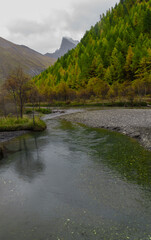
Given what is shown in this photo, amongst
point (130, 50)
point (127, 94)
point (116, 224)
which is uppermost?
point (130, 50)

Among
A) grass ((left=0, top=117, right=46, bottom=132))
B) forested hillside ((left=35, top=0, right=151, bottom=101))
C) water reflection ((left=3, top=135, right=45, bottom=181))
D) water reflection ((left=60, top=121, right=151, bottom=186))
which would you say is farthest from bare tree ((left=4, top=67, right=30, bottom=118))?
forested hillside ((left=35, top=0, right=151, bottom=101))

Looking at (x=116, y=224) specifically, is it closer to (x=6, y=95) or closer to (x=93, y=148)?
(x=93, y=148)

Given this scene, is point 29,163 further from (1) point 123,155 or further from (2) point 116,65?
(2) point 116,65

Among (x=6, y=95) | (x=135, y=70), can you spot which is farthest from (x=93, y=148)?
(x=135, y=70)

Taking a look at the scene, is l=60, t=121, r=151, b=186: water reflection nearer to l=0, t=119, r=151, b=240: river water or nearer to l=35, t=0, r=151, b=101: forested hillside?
l=0, t=119, r=151, b=240: river water

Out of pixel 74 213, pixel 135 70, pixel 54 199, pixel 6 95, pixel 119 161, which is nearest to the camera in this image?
pixel 74 213

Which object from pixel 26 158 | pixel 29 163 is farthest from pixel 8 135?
pixel 29 163

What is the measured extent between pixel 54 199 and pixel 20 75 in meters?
38.8

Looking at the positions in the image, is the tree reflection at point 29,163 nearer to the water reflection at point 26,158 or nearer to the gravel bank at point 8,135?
the water reflection at point 26,158

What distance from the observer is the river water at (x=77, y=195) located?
7.66 metres

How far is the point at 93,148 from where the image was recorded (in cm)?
2011

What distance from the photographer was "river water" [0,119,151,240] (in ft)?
25.1

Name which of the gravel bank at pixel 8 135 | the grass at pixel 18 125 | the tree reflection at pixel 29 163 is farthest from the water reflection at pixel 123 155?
the gravel bank at pixel 8 135

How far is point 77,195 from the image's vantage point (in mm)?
10469
